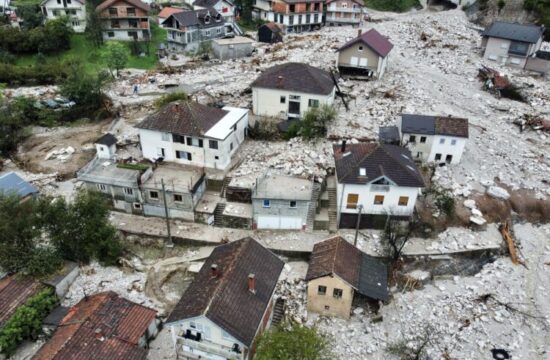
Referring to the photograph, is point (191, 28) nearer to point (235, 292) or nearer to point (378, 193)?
point (378, 193)

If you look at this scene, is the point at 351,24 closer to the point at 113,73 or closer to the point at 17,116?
the point at 113,73

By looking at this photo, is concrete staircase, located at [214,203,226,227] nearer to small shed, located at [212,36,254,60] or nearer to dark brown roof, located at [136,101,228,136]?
dark brown roof, located at [136,101,228,136]

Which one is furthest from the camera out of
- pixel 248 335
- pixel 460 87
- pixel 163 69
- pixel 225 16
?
pixel 225 16

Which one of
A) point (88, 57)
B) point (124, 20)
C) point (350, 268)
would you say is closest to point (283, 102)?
point (350, 268)

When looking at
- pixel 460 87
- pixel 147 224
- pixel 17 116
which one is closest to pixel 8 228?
pixel 147 224

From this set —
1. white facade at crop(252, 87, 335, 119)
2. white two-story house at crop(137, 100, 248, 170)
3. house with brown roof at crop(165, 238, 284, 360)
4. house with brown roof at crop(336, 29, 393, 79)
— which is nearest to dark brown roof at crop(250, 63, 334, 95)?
white facade at crop(252, 87, 335, 119)

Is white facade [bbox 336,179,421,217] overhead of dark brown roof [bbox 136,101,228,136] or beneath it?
beneath

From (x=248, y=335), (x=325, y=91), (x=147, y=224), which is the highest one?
(x=325, y=91)
